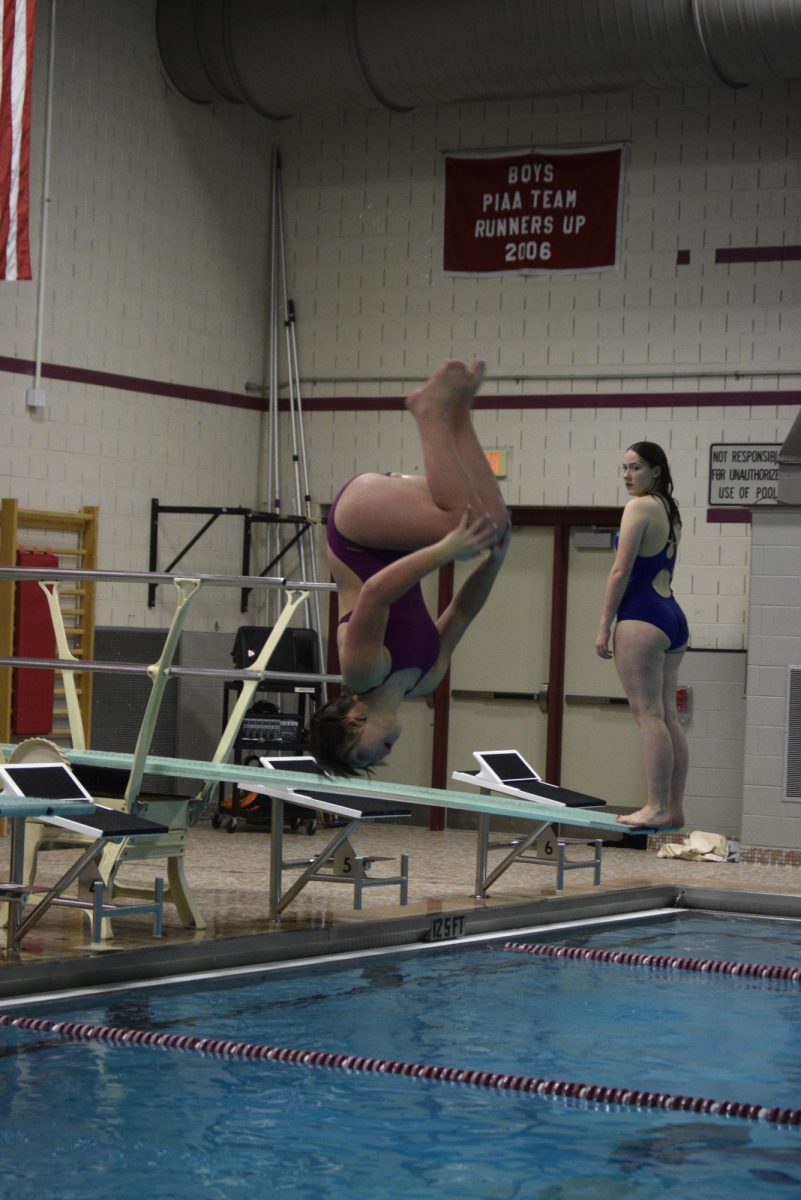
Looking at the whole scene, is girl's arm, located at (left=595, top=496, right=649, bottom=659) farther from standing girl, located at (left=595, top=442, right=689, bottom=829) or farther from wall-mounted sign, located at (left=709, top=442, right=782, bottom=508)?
wall-mounted sign, located at (left=709, top=442, right=782, bottom=508)

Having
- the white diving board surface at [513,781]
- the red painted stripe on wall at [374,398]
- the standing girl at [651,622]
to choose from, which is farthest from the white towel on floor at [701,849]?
the standing girl at [651,622]

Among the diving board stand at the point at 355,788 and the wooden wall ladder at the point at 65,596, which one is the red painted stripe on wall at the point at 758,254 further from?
the diving board stand at the point at 355,788

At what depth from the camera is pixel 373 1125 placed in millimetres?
5449

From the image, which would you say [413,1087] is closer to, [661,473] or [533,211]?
[661,473]

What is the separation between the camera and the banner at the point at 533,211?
13016 millimetres

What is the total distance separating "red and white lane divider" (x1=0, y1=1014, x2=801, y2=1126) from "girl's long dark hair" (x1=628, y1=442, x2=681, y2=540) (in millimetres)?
2149

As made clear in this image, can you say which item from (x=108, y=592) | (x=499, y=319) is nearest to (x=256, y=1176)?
(x=108, y=592)

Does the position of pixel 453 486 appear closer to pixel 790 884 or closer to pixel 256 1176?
pixel 256 1176

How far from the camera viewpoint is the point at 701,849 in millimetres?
11914

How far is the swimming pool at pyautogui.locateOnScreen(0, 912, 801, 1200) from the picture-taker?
4953 millimetres

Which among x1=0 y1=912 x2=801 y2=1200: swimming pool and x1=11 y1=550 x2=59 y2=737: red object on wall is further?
x1=11 y1=550 x2=59 y2=737: red object on wall

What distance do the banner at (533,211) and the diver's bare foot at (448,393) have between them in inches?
347

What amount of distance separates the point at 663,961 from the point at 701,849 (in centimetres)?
370

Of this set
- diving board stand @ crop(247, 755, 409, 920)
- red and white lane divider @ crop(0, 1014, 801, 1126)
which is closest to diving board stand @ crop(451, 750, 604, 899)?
diving board stand @ crop(247, 755, 409, 920)
